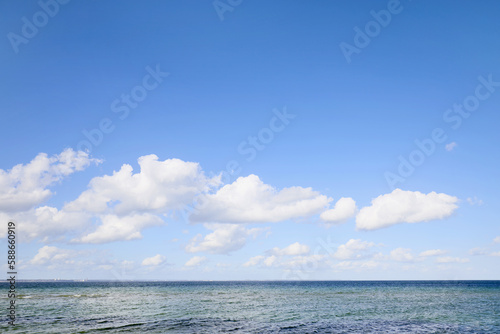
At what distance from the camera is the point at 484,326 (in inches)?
1515

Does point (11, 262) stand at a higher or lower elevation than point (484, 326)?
higher

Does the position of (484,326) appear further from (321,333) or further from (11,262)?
(11,262)

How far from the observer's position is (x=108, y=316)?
45500mm

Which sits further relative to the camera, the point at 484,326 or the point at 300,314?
the point at 300,314

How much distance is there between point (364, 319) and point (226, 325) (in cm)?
1719

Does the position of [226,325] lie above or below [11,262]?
below

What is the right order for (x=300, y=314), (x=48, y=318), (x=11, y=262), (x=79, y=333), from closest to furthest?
1. (x=11, y=262)
2. (x=79, y=333)
3. (x=48, y=318)
4. (x=300, y=314)

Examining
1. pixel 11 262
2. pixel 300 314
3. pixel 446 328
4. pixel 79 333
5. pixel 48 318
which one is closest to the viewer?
pixel 11 262

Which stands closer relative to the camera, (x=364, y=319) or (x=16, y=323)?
(x=16, y=323)

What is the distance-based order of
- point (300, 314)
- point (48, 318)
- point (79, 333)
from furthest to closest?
1. point (300, 314)
2. point (48, 318)
3. point (79, 333)

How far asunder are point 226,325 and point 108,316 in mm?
17206

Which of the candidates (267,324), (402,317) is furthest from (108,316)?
(402,317)

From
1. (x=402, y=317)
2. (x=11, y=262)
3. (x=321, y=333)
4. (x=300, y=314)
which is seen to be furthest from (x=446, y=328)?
(x=11, y=262)

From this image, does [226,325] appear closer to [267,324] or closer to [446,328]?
[267,324]
